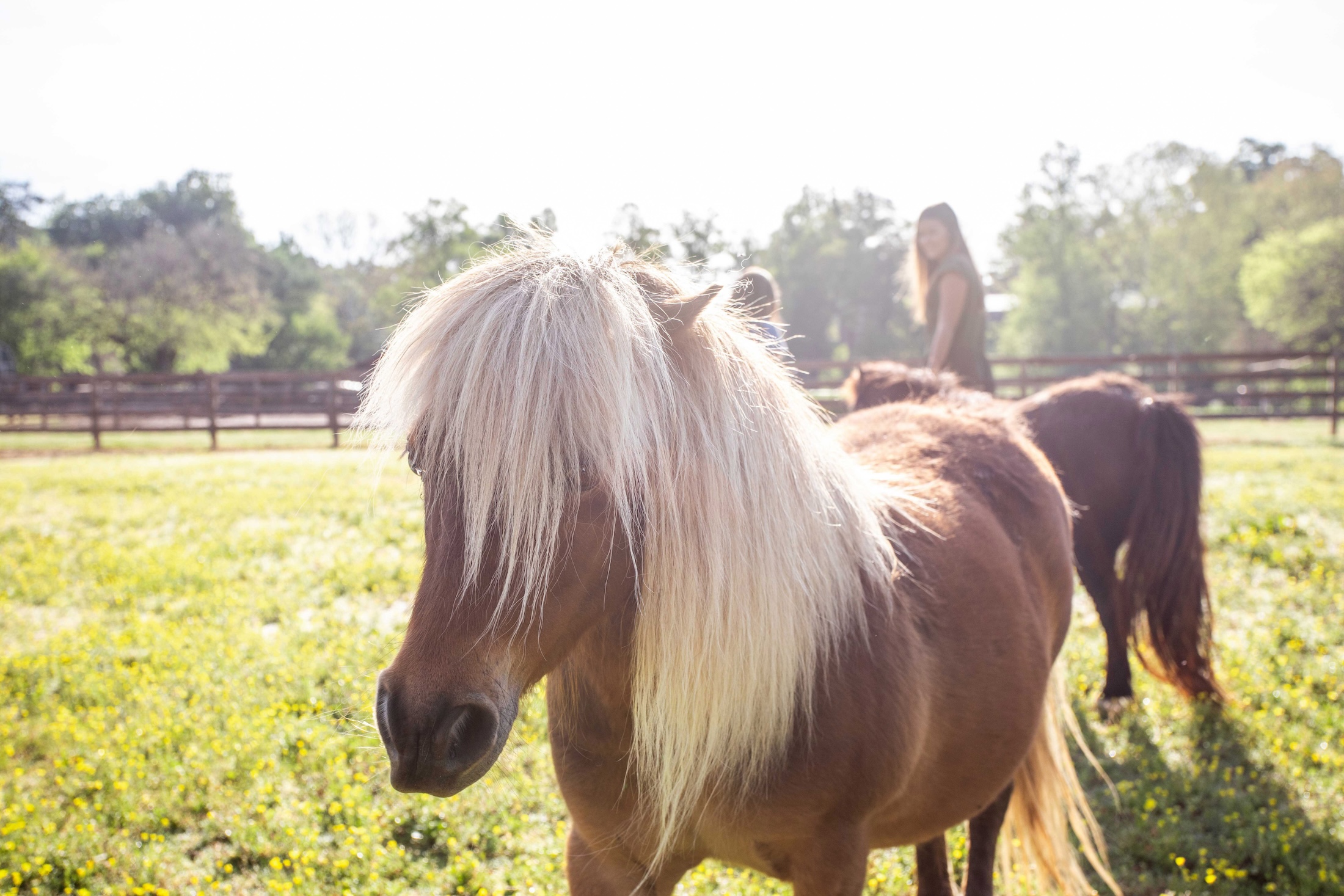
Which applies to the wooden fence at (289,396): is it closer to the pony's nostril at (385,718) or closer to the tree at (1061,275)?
the pony's nostril at (385,718)

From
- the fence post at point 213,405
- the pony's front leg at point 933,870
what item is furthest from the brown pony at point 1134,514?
the fence post at point 213,405

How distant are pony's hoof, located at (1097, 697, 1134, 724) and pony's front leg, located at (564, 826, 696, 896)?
3.15 m

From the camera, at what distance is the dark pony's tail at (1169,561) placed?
12.3ft

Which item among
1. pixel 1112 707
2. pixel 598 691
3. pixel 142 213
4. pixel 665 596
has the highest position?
pixel 142 213

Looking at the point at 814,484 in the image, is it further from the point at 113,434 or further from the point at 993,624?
the point at 113,434

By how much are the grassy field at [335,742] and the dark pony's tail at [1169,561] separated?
25 centimetres

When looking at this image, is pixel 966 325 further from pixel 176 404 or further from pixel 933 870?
pixel 176 404

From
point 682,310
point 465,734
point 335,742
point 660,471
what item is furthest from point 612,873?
point 335,742

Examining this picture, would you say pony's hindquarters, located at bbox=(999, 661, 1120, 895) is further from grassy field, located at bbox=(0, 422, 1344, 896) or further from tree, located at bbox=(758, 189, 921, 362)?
tree, located at bbox=(758, 189, 921, 362)

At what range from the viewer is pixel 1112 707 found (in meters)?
3.93

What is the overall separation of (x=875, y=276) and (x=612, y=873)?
156 feet

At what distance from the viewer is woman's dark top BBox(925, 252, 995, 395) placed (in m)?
3.75

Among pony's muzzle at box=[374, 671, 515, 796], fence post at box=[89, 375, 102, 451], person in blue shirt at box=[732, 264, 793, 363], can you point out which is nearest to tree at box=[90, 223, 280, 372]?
fence post at box=[89, 375, 102, 451]

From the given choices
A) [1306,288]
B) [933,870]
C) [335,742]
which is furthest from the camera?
[1306,288]
